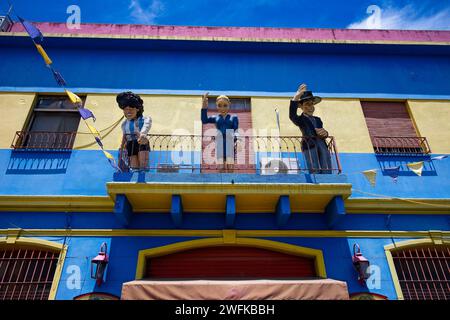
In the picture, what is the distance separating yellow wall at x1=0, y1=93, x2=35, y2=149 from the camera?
7.16m

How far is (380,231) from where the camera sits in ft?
20.6

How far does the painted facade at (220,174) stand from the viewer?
5941 mm

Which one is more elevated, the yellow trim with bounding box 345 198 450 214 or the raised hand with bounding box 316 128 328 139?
the raised hand with bounding box 316 128 328 139

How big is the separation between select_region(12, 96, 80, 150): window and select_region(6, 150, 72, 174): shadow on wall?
6.5 inches

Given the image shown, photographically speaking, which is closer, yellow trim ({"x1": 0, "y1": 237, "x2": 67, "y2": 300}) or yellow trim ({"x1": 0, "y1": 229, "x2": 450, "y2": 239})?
yellow trim ({"x1": 0, "y1": 237, "x2": 67, "y2": 300})

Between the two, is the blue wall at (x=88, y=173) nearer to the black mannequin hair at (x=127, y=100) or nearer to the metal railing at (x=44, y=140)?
the metal railing at (x=44, y=140)

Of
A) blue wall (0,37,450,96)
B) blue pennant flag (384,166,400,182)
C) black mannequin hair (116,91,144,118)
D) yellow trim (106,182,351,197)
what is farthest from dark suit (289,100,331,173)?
black mannequin hair (116,91,144,118)

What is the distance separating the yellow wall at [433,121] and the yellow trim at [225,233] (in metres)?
2.22

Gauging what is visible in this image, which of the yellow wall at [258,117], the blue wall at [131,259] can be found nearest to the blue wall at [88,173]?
the yellow wall at [258,117]

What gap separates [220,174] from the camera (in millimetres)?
6035

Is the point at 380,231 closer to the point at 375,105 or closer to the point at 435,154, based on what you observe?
the point at 435,154

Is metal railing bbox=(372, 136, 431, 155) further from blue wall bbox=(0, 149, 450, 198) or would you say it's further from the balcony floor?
the balcony floor
